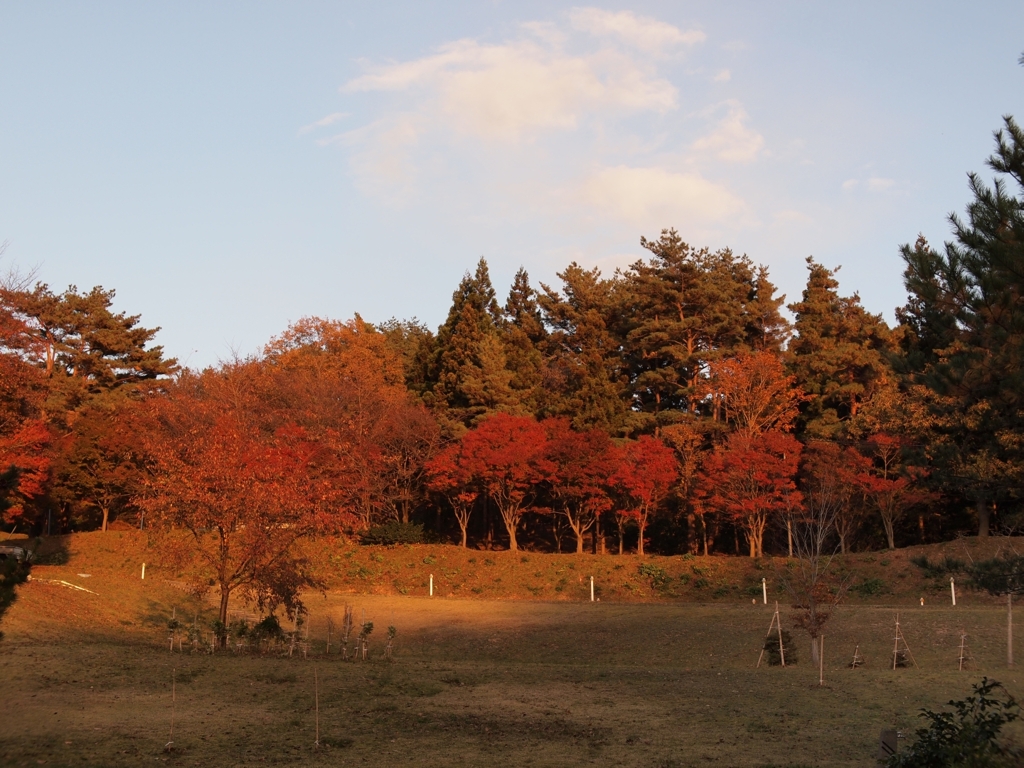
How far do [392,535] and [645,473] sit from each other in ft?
41.5

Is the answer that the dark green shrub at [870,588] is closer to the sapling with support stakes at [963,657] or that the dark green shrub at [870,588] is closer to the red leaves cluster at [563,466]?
the red leaves cluster at [563,466]

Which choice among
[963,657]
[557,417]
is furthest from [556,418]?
[963,657]

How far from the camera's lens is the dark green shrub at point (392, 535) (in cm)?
4234

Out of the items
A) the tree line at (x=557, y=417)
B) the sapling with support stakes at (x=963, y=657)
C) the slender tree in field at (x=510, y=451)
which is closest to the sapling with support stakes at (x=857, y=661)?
the sapling with support stakes at (x=963, y=657)

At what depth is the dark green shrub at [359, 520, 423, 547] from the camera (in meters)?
42.3

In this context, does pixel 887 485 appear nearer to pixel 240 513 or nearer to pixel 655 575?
pixel 655 575

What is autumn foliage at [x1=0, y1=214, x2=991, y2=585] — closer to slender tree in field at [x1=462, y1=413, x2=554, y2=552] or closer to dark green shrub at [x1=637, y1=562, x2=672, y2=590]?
slender tree in field at [x1=462, y1=413, x2=554, y2=552]

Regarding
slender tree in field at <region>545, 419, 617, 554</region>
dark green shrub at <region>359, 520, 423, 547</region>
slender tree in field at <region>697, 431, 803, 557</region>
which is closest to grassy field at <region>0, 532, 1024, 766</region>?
slender tree in field at <region>697, 431, 803, 557</region>

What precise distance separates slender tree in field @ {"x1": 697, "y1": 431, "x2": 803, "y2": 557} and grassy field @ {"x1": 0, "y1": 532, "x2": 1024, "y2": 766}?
22.5ft

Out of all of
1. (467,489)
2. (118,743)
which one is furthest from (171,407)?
(118,743)

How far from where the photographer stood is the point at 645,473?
1560 inches

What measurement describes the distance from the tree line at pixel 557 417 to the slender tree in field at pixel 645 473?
4.2 inches

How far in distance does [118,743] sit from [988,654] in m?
18.5

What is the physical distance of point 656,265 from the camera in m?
51.4
